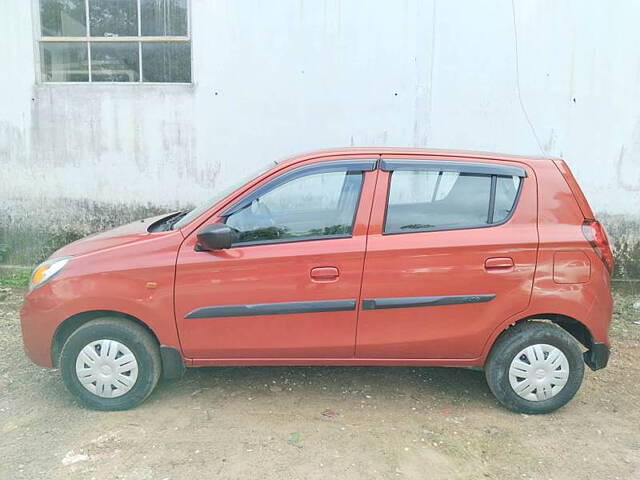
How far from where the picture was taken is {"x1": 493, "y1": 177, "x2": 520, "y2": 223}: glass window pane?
3338mm

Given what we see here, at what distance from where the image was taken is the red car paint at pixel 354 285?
324 cm

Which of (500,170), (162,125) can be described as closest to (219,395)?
(500,170)

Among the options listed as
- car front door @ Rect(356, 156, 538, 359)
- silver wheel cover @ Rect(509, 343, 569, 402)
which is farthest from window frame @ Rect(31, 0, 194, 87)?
silver wheel cover @ Rect(509, 343, 569, 402)

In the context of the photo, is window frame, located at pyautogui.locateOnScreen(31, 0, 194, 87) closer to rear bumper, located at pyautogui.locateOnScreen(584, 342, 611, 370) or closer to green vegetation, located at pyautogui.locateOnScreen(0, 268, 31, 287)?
green vegetation, located at pyautogui.locateOnScreen(0, 268, 31, 287)

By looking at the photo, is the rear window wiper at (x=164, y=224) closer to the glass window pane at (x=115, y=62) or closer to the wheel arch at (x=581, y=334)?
the wheel arch at (x=581, y=334)

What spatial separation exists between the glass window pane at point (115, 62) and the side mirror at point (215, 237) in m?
3.98

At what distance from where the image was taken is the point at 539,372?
3.38m

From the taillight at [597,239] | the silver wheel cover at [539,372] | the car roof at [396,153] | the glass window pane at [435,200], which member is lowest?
the silver wheel cover at [539,372]

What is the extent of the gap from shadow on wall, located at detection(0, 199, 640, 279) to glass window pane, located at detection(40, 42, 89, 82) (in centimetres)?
149

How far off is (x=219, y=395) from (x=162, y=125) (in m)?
3.74

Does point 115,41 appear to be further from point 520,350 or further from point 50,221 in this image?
point 520,350

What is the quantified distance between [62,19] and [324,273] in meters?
5.29

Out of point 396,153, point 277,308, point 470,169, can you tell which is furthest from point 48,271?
point 470,169

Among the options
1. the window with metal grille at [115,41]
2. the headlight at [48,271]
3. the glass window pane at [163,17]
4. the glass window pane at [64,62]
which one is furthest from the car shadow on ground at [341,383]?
the glass window pane at [64,62]
